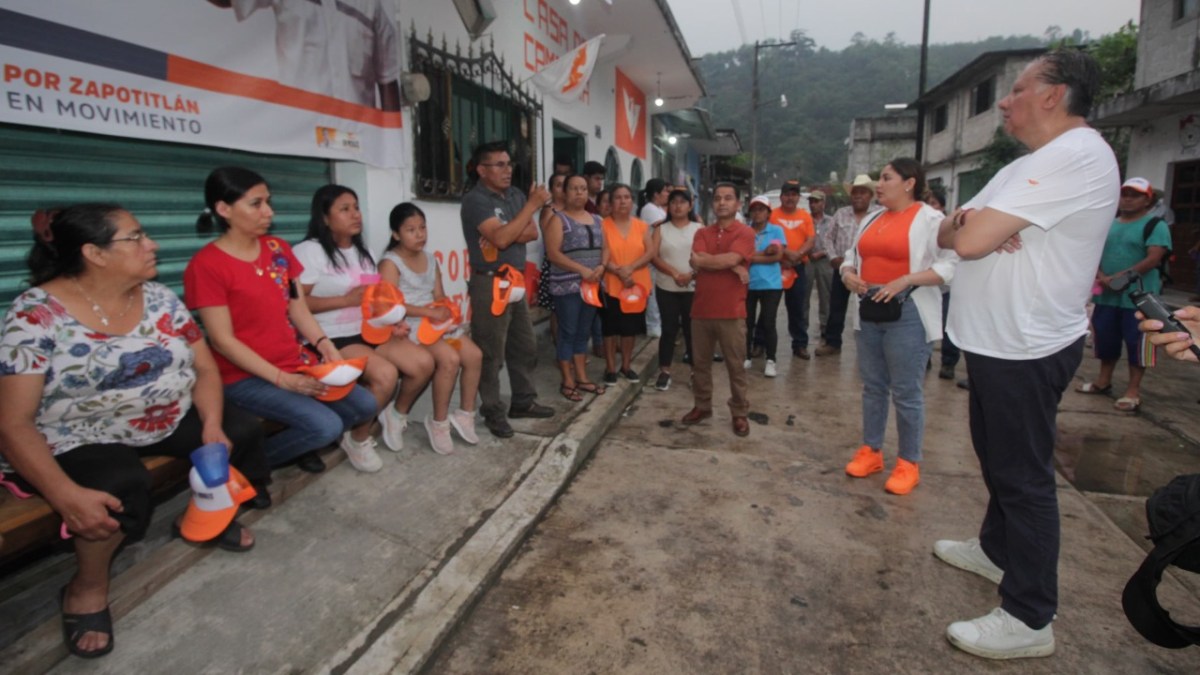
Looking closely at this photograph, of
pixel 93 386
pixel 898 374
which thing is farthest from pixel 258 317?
pixel 898 374

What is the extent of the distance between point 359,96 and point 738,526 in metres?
3.34

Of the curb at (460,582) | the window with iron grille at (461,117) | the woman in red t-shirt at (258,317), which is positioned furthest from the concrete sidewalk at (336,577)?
the window with iron grille at (461,117)

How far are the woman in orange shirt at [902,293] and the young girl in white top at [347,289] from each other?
8.16 ft

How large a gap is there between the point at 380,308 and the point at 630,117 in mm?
8105

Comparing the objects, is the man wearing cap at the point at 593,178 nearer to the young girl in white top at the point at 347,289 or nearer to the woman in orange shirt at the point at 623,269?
the woman in orange shirt at the point at 623,269

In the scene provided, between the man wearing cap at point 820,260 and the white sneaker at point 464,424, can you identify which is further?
the man wearing cap at point 820,260

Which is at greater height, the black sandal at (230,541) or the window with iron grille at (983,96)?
the window with iron grille at (983,96)

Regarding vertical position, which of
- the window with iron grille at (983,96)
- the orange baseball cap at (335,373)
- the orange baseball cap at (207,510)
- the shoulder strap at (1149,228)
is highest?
the window with iron grille at (983,96)

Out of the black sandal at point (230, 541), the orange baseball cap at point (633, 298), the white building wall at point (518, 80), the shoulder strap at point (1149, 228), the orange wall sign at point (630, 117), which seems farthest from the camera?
the orange wall sign at point (630, 117)

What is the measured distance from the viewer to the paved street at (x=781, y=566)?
232cm

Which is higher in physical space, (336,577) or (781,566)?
(336,577)

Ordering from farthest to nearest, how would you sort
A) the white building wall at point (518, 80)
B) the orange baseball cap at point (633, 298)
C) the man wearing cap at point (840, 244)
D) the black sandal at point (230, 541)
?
the man wearing cap at point (840, 244) < the orange baseball cap at point (633, 298) < the white building wall at point (518, 80) < the black sandal at point (230, 541)

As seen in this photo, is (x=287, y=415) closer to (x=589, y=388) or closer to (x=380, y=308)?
(x=380, y=308)

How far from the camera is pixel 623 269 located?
506 cm
